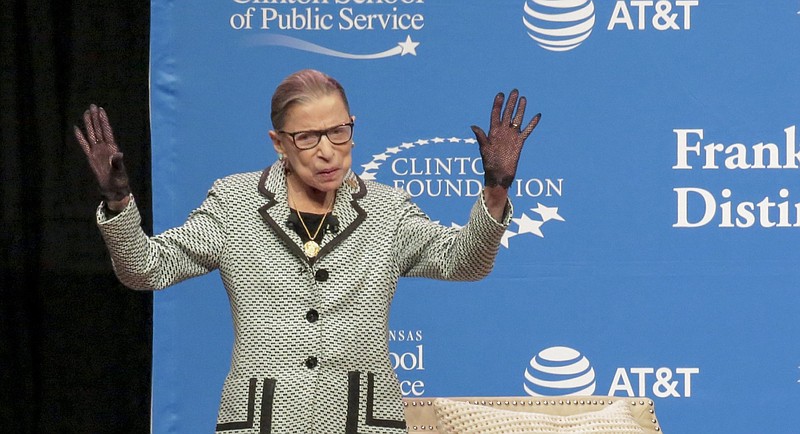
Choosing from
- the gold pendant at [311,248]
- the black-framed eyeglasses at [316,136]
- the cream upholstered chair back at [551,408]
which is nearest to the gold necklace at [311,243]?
the gold pendant at [311,248]

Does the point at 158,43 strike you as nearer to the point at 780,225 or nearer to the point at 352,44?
the point at 352,44

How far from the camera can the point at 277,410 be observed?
2.37 metres

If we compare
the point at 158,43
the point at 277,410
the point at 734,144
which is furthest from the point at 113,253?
the point at 734,144

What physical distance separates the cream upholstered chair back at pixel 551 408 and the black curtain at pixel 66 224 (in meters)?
1.18

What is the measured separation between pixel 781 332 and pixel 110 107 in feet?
7.03

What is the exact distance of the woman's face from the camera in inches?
93.4

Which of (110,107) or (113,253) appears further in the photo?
(110,107)

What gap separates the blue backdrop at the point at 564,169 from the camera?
3.59 meters

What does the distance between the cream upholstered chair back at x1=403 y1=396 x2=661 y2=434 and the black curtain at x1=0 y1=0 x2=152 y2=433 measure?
118 centimetres

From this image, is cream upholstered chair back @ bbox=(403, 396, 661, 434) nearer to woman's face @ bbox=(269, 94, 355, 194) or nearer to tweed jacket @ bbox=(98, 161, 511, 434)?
tweed jacket @ bbox=(98, 161, 511, 434)

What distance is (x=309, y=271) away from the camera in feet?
7.88

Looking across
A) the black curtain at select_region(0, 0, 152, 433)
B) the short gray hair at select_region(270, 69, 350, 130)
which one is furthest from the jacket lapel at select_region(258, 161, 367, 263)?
the black curtain at select_region(0, 0, 152, 433)

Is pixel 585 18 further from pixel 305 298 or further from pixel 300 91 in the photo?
pixel 305 298

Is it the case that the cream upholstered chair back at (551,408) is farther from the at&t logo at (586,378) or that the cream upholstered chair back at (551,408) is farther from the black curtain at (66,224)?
the black curtain at (66,224)
